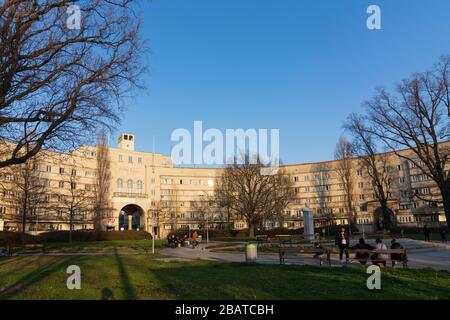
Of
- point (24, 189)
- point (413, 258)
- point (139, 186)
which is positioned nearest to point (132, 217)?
point (139, 186)

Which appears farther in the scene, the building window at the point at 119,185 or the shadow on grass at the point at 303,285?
the building window at the point at 119,185

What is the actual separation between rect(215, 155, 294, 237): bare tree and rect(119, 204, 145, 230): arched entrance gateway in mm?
35145

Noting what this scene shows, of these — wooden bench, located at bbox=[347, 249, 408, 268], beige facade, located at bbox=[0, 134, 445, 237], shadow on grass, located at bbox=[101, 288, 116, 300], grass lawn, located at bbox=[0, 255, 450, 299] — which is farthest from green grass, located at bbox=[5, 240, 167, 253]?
beige facade, located at bbox=[0, 134, 445, 237]

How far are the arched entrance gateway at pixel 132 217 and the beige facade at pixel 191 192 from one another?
0.27m

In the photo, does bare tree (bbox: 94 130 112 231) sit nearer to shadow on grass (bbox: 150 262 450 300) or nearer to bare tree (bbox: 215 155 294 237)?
bare tree (bbox: 215 155 294 237)

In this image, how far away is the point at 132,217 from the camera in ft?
369

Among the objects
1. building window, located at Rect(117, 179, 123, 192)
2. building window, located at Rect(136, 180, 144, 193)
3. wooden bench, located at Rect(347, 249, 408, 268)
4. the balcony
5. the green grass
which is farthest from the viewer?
building window, located at Rect(136, 180, 144, 193)

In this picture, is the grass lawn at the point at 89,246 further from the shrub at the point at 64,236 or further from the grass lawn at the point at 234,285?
the grass lawn at the point at 234,285

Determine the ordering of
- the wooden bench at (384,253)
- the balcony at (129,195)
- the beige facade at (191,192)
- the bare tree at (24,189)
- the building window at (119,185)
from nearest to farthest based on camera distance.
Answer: the wooden bench at (384,253)
the bare tree at (24,189)
the beige facade at (191,192)
the balcony at (129,195)
the building window at (119,185)

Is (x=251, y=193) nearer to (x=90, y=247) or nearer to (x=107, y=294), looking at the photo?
(x=90, y=247)

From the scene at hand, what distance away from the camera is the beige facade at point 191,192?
80738mm

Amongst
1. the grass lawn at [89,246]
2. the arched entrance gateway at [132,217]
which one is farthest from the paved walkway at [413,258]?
the arched entrance gateway at [132,217]

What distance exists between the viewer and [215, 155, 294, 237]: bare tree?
2314 inches

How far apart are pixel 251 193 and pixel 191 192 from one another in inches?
1882
